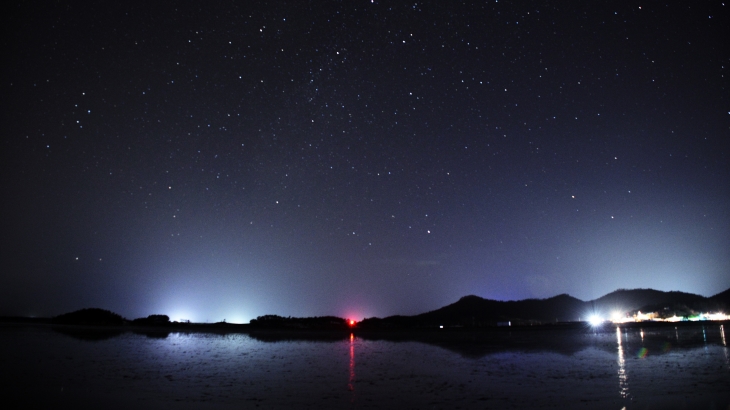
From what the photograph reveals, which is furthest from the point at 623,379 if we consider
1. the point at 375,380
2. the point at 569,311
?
the point at 569,311

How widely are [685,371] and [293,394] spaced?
14.6 m

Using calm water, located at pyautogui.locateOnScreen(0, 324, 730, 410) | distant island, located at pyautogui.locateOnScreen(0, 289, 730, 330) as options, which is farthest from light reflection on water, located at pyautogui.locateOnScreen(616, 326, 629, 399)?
distant island, located at pyautogui.locateOnScreen(0, 289, 730, 330)

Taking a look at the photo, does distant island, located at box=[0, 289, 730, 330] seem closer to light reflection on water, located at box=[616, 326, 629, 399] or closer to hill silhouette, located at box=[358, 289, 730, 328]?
hill silhouette, located at box=[358, 289, 730, 328]

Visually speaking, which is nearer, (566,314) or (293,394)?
(293,394)

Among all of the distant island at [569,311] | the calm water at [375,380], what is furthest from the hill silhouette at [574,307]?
the calm water at [375,380]

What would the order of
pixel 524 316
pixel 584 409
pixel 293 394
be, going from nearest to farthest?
1. pixel 584 409
2. pixel 293 394
3. pixel 524 316

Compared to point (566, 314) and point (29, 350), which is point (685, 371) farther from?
point (566, 314)

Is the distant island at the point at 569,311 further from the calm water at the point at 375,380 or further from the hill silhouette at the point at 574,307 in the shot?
the calm water at the point at 375,380

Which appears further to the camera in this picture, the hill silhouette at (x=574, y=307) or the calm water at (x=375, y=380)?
the hill silhouette at (x=574, y=307)

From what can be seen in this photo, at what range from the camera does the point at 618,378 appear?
51.5 ft

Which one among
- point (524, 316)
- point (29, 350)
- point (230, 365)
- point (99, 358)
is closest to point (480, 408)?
point (230, 365)

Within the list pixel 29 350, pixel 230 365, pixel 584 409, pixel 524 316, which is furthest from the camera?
pixel 524 316

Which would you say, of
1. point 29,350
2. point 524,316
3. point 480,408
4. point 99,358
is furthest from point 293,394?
point 524,316

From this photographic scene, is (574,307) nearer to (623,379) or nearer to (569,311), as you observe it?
(569,311)
